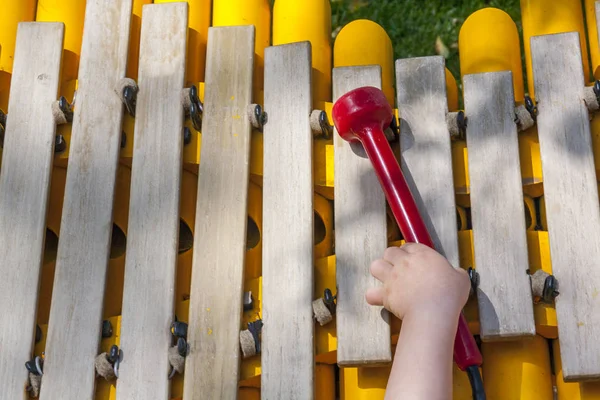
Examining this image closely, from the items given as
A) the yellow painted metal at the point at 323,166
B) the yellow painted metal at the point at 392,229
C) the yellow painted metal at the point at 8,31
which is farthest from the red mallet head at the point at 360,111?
the yellow painted metal at the point at 8,31

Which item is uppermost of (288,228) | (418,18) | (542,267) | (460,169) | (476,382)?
(418,18)

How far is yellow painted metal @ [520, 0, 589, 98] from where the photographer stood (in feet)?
8.22

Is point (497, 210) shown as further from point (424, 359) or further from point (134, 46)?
point (134, 46)

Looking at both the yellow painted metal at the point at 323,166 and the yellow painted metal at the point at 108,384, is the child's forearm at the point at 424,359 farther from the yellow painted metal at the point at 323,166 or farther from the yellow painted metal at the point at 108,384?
the yellow painted metal at the point at 108,384

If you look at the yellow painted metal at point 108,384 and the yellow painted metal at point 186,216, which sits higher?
the yellow painted metal at point 186,216

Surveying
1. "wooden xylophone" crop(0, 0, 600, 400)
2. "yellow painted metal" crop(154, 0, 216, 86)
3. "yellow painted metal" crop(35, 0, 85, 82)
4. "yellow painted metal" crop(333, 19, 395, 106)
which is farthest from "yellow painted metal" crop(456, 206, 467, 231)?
"yellow painted metal" crop(35, 0, 85, 82)

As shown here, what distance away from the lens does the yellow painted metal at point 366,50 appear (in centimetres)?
252

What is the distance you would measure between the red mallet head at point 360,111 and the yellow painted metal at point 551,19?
0.55 metres

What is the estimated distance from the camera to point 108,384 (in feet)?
7.07

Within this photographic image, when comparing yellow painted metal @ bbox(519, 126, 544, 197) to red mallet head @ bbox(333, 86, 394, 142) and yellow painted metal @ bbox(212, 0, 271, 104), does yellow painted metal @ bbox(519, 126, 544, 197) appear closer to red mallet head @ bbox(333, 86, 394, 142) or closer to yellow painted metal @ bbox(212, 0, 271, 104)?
red mallet head @ bbox(333, 86, 394, 142)

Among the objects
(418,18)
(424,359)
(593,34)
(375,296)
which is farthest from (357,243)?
(418,18)

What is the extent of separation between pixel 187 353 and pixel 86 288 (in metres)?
0.33

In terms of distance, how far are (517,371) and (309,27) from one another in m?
1.17

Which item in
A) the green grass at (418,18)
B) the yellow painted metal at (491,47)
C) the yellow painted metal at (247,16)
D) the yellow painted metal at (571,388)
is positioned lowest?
the yellow painted metal at (571,388)
